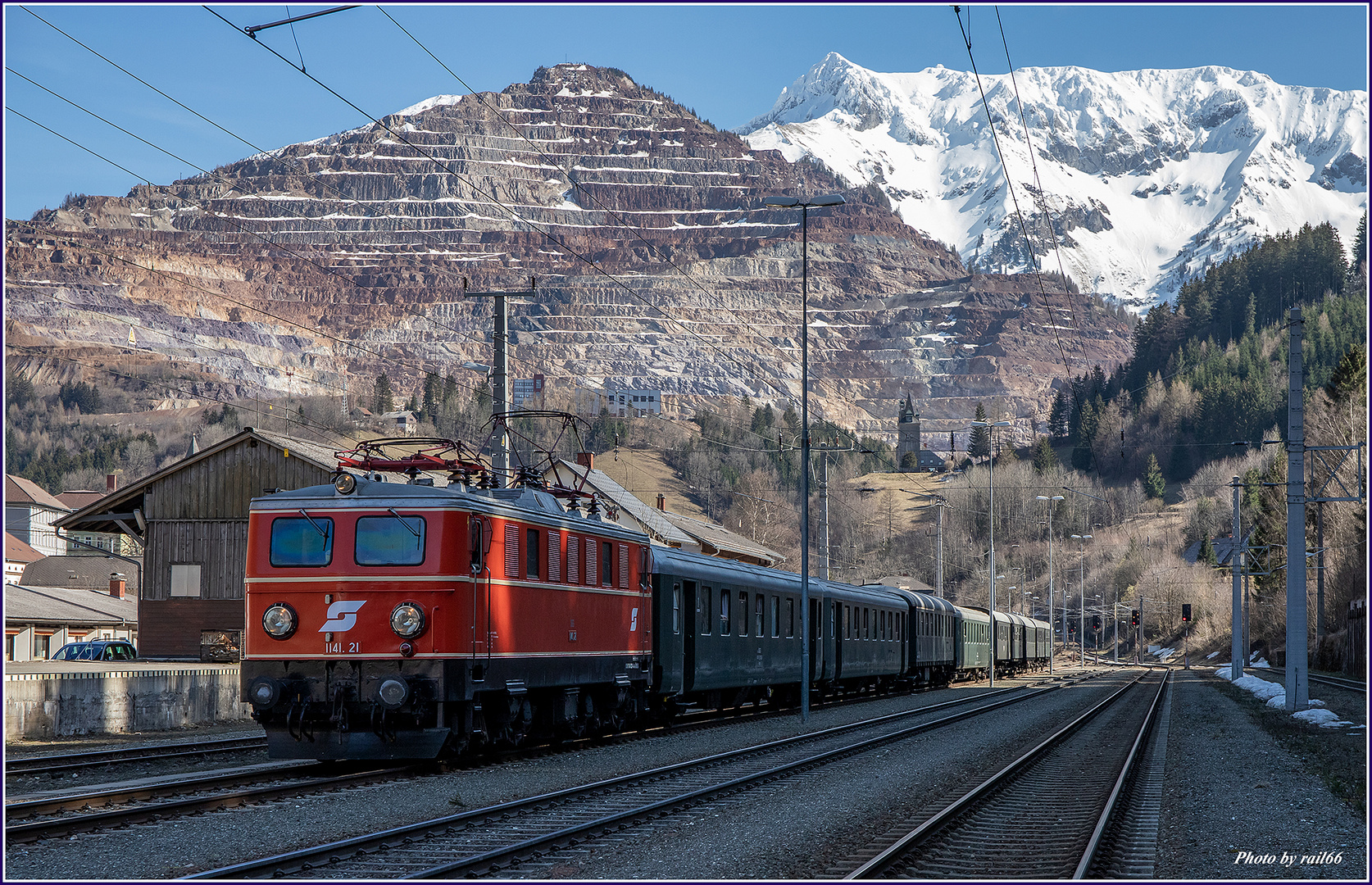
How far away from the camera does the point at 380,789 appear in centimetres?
1758

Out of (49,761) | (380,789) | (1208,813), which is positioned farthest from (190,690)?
Result: (1208,813)

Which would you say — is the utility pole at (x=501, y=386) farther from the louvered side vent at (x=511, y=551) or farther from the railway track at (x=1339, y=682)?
the railway track at (x=1339, y=682)

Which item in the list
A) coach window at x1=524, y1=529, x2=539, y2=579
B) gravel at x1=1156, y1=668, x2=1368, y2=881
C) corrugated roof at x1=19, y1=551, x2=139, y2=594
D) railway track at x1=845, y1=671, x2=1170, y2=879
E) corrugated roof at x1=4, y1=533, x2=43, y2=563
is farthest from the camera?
corrugated roof at x1=4, y1=533, x2=43, y2=563

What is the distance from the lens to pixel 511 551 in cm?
2095

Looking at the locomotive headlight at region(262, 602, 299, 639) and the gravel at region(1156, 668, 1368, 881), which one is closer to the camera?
the gravel at region(1156, 668, 1368, 881)

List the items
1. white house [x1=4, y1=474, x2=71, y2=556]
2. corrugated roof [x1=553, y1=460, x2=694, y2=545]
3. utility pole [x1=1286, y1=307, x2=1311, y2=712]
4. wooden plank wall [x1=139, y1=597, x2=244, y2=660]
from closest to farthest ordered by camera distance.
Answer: utility pole [x1=1286, y1=307, x2=1311, y2=712] → wooden plank wall [x1=139, y1=597, x2=244, y2=660] → corrugated roof [x1=553, y1=460, x2=694, y2=545] → white house [x1=4, y1=474, x2=71, y2=556]

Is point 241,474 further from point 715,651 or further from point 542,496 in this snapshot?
point 542,496

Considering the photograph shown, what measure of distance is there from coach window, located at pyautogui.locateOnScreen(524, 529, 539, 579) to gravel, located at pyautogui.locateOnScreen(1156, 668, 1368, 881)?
31.1 feet

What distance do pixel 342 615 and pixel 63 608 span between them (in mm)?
48853

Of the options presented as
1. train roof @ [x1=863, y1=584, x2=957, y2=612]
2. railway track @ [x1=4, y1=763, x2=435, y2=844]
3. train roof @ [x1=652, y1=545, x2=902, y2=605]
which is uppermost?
train roof @ [x1=652, y1=545, x2=902, y2=605]

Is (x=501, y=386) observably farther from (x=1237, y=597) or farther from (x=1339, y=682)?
(x=1339, y=682)

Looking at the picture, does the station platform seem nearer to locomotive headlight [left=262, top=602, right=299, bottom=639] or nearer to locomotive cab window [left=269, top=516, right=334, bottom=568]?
locomotive headlight [left=262, top=602, right=299, bottom=639]

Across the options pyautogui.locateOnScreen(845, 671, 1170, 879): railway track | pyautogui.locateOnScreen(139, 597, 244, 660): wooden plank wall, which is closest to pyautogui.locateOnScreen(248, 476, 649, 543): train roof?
pyautogui.locateOnScreen(845, 671, 1170, 879): railway track

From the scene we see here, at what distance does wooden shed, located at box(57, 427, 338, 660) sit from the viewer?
43188mm
